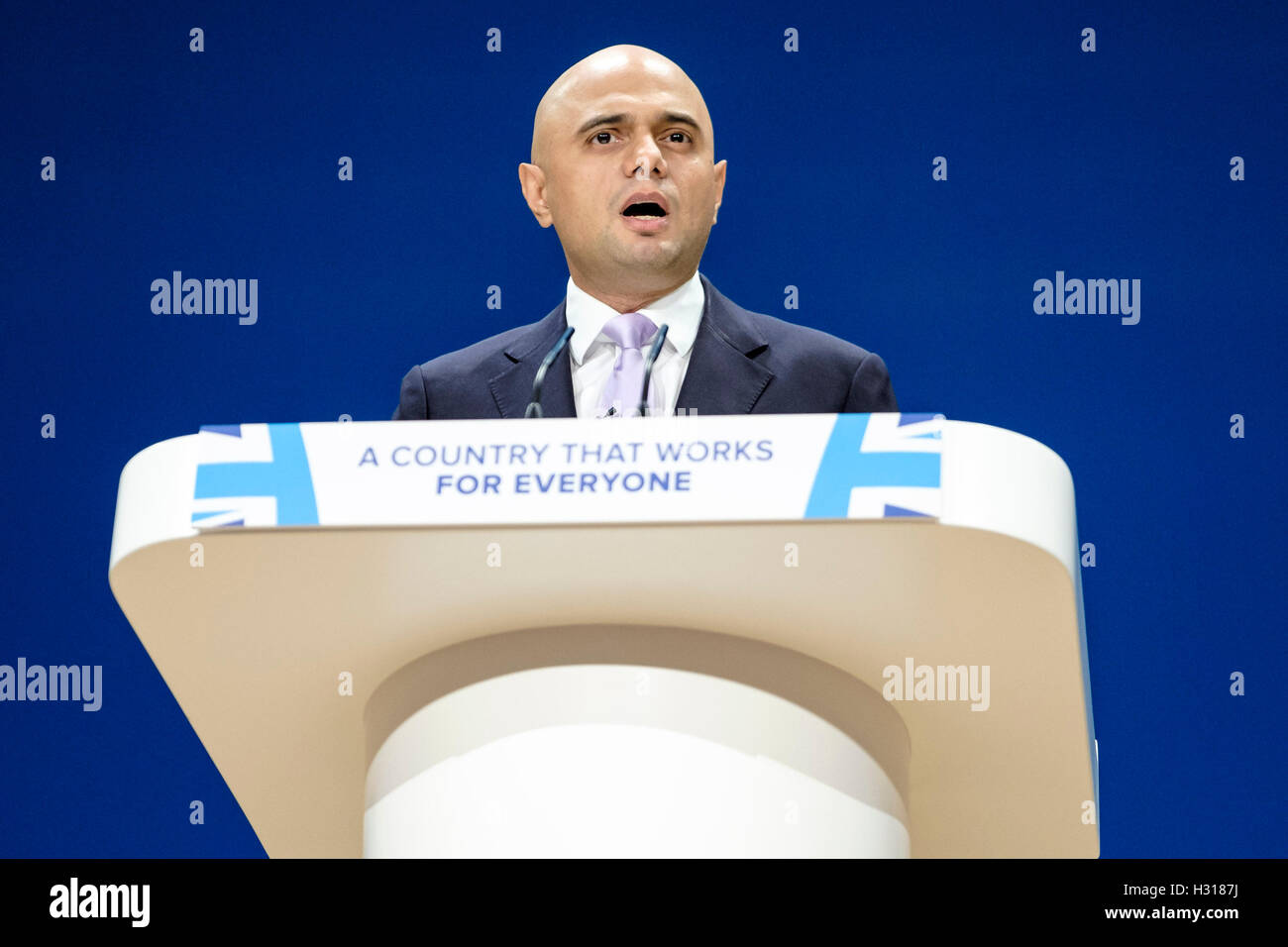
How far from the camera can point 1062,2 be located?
2.87 meters

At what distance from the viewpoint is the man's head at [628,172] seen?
198 cm

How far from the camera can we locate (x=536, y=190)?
2156 millimetres

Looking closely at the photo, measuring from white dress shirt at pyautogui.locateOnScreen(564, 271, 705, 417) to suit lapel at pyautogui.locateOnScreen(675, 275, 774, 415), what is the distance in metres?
0.01

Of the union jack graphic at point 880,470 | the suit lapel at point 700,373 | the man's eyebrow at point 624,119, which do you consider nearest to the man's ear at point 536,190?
the man's eyebrow at point 624,119

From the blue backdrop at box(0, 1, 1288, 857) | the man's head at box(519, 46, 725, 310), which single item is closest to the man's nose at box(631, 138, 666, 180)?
the man's head at box(519, 46, 725, 310)

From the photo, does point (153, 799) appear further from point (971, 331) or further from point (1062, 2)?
point (1062, 2)

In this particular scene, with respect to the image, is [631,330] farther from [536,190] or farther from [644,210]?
[536,190]

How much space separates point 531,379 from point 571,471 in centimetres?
74

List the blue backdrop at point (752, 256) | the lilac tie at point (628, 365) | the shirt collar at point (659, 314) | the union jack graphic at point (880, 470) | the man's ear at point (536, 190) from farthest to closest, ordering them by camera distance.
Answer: the blue backdrop at point (752, 256)
the man's ear at point (536, 190)
the shirt collar at point (659, 314)
the lilac tie at point (628, 365)
the union jack graphic at point (880, 470)

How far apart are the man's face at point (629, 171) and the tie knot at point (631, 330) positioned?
17 cm

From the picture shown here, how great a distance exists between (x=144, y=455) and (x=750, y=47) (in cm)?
193

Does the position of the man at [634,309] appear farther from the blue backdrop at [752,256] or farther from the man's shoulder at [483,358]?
the blue backdrop at [752,256]

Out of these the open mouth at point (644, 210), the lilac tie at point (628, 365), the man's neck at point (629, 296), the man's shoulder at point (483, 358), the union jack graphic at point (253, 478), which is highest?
the open mouth at point (644, 210)
